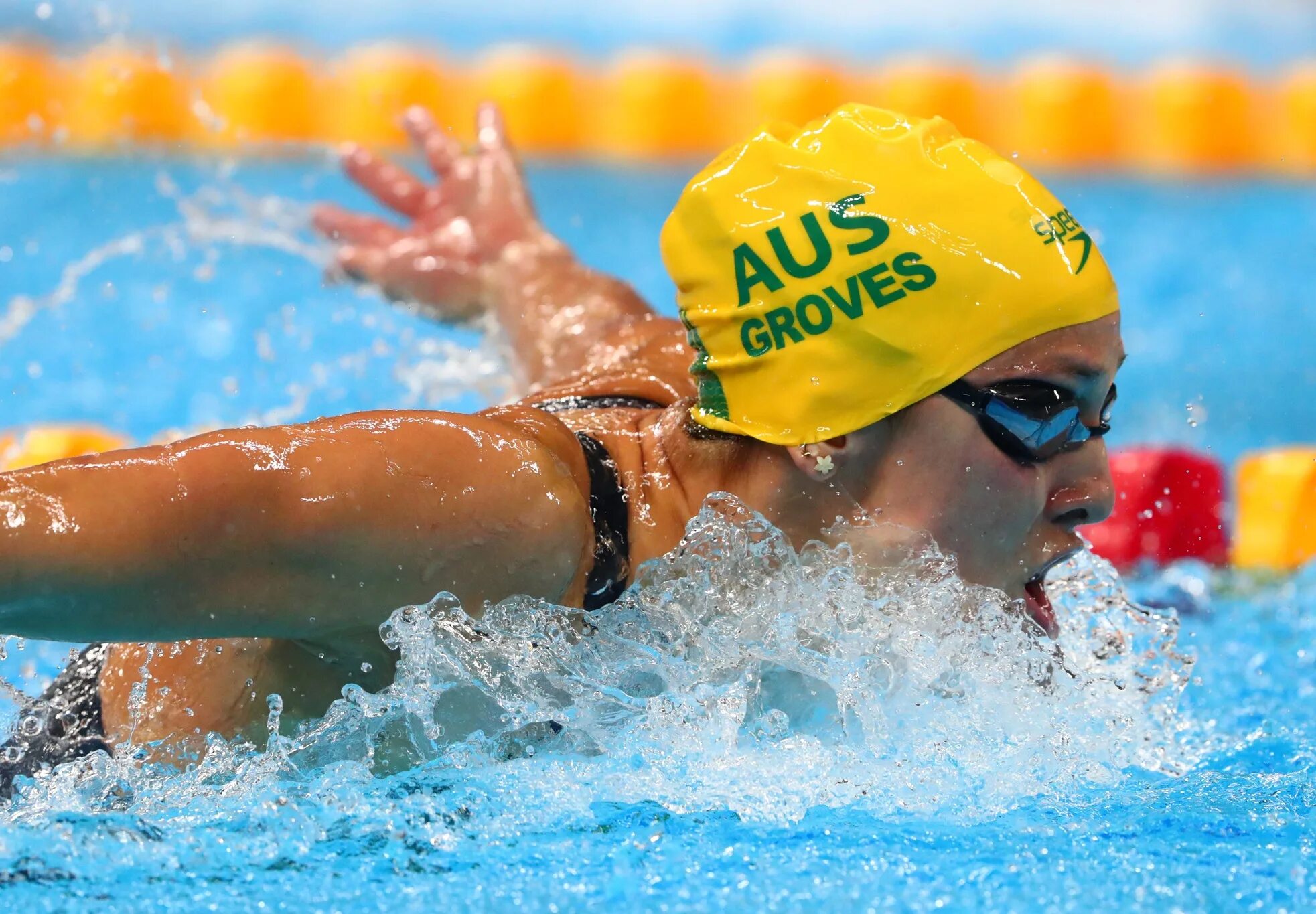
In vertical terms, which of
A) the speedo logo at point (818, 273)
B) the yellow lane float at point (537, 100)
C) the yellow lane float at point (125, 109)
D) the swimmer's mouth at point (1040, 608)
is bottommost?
the swimmer's mouth at point (1040, 608)

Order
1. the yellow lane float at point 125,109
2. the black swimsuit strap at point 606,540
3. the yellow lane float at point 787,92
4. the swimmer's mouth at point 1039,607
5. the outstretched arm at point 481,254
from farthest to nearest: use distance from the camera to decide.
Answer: the yellow lane float at point 787,92 → the yellow lane float at point 125,109 → the outstretched arm at point 481,254 → the swimmer's mouth at point 1039,607 → the black swimsuit strap at point 606,540

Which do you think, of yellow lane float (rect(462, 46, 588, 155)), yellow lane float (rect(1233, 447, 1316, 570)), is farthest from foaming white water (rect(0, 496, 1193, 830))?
yellow lane float (rect(462, 46, 588, 155))

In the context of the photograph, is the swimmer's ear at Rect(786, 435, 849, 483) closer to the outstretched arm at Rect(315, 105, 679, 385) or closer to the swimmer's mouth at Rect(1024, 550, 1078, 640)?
the swimmer's mouth at Rect(1024, 550, 1078, 640)

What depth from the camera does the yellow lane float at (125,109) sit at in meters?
6.17

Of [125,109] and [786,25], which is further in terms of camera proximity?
[786,25]

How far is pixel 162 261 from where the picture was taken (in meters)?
4.83

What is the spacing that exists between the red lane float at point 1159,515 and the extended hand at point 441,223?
1468 millimetres

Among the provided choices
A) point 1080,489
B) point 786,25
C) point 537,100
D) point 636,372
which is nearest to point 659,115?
point 537,100

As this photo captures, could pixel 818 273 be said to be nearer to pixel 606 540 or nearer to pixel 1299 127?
pixel 606 540

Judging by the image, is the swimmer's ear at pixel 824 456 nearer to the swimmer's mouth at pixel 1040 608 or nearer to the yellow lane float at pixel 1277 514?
the swimmer's mouth at pixel 1040 608

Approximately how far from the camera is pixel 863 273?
1.62 metres

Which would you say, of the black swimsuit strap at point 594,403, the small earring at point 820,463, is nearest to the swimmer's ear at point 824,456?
the small earring at point 820,463

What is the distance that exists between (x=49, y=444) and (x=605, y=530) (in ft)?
7.15

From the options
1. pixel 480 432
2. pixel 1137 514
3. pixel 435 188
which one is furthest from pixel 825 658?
pixel 1137 514
